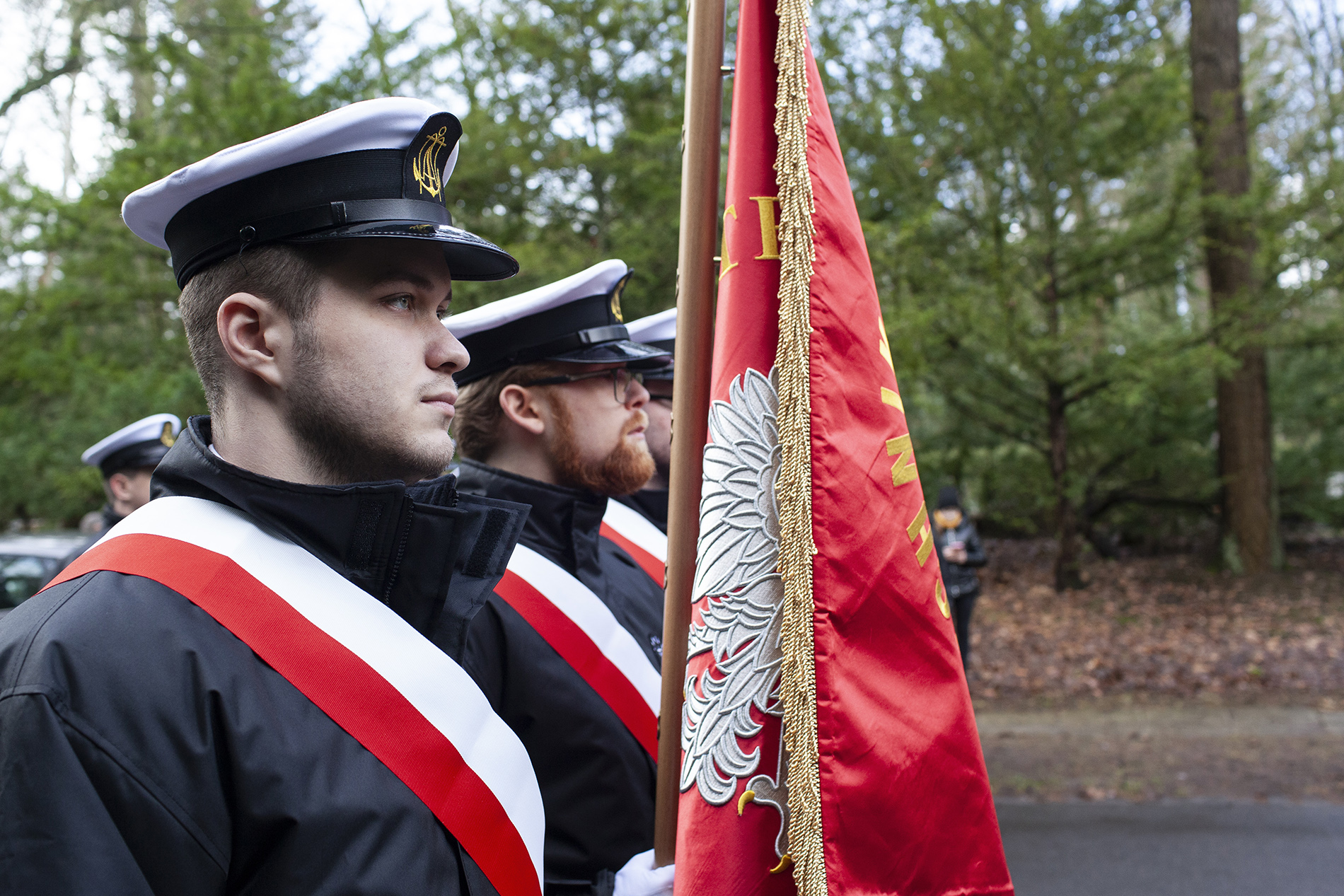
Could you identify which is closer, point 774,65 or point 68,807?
point 68,807

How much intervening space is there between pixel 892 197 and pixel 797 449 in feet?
26.1

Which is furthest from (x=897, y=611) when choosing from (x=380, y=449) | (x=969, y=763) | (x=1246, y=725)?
(x=1246, y=725)

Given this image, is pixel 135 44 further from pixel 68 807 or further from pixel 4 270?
pixel 68 807

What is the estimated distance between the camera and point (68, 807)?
1.00 m

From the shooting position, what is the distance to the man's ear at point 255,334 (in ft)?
4.42

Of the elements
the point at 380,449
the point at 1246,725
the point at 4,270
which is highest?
the point at 4,270

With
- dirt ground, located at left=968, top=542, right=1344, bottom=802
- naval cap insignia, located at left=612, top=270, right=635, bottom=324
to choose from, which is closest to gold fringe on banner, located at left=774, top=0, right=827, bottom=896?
naval cap insignia, located at left=612, top=270, right=635, bottom=324

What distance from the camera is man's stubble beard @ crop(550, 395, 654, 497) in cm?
249

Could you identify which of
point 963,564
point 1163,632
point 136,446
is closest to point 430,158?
point 136,446

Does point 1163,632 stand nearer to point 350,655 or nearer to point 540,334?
point 540,334

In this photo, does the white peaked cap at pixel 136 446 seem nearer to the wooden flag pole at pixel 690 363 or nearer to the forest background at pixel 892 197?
the forest background at pixel 892 197

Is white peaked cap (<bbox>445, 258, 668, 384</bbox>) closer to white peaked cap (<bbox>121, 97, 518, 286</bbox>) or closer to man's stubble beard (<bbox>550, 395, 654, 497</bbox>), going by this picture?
man's stubble beard (<bbox>550, 395, 654, 497</bbox>)

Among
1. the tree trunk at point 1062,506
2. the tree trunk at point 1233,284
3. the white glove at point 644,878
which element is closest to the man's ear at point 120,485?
the white glove at point 644,878

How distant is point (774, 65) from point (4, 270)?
357 inches
